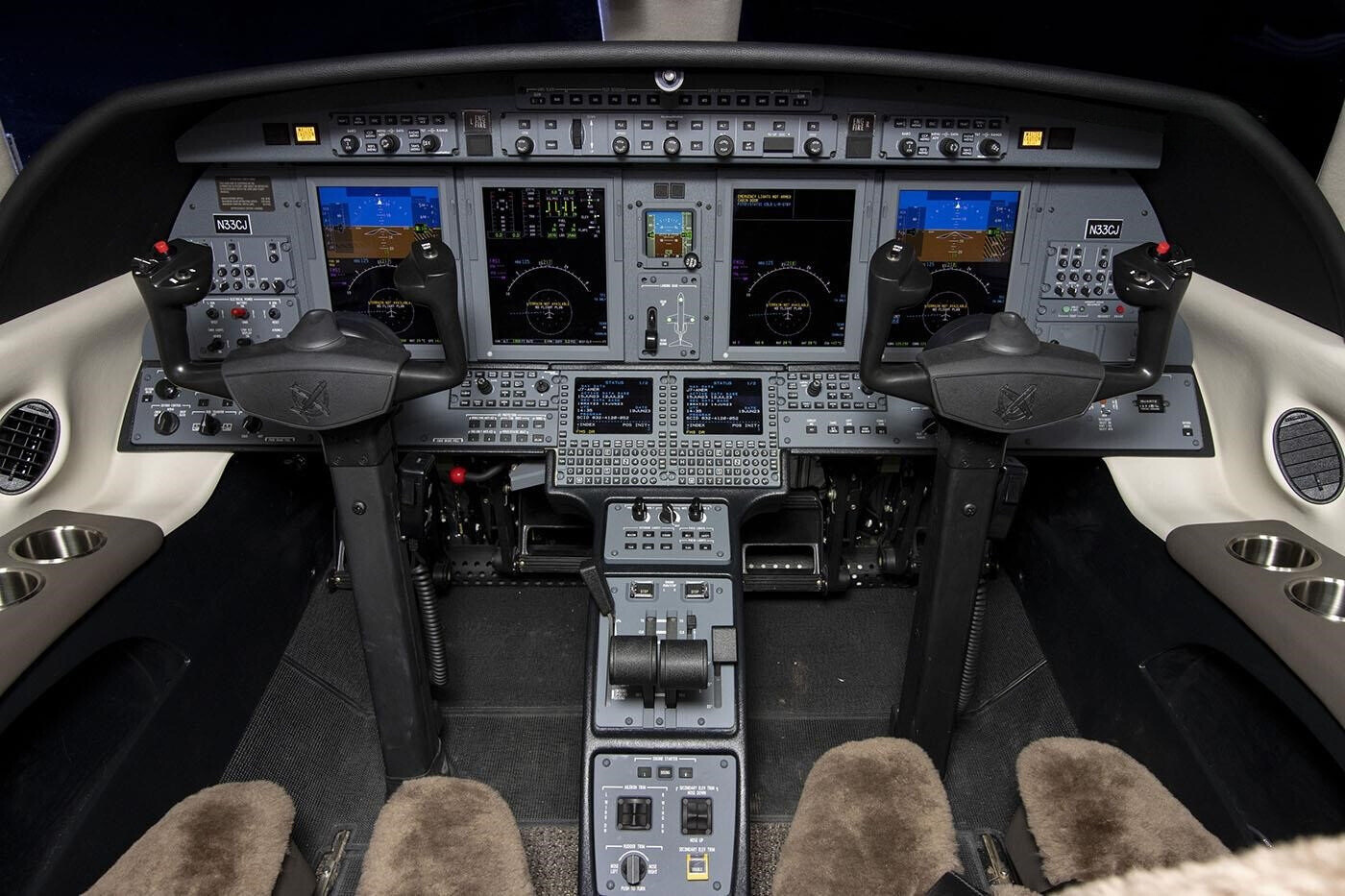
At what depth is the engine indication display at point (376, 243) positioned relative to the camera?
226cm

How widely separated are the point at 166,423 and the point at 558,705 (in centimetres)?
125

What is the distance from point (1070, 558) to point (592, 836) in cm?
147

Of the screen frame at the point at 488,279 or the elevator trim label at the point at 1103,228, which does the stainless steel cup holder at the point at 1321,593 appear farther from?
the screen frame at the point at 488,279

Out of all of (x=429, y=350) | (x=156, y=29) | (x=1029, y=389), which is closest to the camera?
(x=1029, y=389)

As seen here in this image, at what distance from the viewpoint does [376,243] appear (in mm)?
2307

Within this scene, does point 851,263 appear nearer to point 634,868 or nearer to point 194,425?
point 634,868

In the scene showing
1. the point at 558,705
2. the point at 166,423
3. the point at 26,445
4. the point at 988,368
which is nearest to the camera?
the point at 988,368

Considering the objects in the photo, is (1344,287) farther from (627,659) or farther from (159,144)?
(159,144)

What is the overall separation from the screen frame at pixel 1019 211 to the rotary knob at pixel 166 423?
178 cm

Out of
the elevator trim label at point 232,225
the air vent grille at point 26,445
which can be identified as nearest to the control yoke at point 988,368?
the elevator trim label at point 232,225

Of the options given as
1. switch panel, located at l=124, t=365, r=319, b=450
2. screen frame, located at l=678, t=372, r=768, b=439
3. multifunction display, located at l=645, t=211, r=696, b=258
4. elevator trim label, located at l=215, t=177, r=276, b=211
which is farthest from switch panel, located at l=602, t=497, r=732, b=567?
elevator trim label, located at l=215, t=177, r=276, b=211

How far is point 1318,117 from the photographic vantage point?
2.06 m

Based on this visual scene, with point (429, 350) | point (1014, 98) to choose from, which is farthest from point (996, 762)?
point (429, 350)

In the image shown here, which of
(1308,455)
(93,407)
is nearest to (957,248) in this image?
(1308,455)
